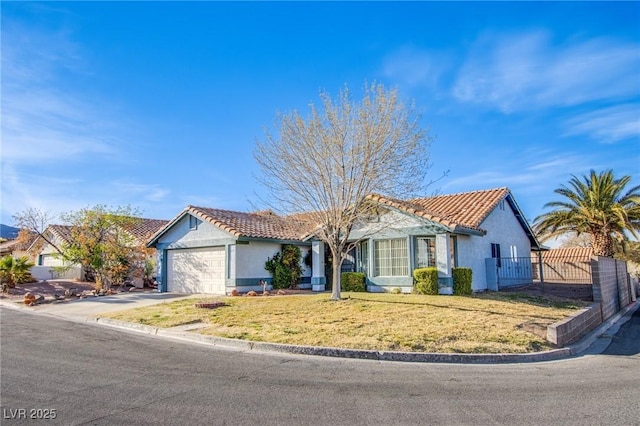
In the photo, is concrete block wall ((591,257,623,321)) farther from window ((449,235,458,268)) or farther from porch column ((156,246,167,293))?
porch column ((156,246,167,293))

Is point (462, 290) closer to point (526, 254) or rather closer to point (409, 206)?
point (409, 206)

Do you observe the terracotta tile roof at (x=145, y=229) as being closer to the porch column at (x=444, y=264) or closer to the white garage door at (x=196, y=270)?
the white garage door at (x=196, y=270)

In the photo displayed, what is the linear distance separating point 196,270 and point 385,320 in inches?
545

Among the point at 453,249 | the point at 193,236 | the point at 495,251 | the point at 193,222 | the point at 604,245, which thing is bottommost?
the point at 495,251

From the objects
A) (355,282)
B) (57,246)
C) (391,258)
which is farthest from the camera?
(57,246)

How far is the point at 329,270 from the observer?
23.1 meters

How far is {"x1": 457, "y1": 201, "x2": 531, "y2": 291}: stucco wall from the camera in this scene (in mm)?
19184

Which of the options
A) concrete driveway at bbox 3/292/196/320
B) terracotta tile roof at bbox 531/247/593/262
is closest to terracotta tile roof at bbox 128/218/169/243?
concrete driveway at bbox 3/292/196/320

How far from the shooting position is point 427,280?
1786 centimetres

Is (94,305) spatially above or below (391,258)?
below

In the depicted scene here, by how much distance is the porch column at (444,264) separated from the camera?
58.6ft

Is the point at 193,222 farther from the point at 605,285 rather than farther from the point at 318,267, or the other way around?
the point at 605,285

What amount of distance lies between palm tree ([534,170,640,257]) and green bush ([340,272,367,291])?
13.6 m

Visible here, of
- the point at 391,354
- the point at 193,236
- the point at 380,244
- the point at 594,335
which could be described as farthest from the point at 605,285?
the point at 193,236
